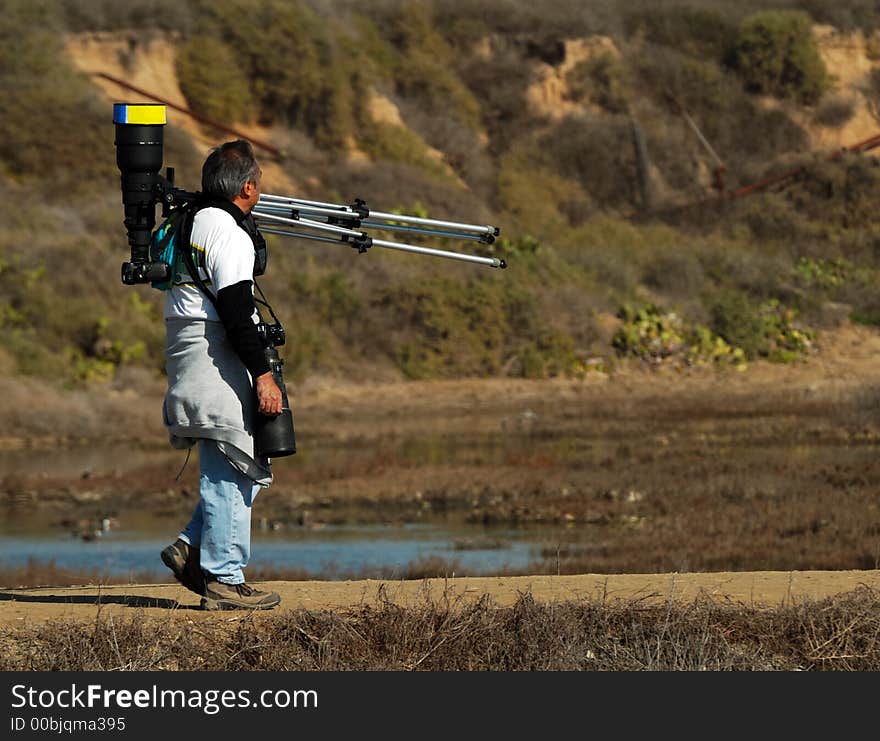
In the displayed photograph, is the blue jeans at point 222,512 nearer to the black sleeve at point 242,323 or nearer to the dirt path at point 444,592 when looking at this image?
the dirt path at point 444,592

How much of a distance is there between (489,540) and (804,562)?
138 inches

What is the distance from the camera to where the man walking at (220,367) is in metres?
7.04

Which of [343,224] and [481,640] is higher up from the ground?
[343,224]

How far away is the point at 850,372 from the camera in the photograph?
3375 cm

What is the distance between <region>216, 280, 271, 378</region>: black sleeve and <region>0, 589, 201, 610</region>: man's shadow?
130 cm

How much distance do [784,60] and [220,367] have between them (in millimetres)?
47701

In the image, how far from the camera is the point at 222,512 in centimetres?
724

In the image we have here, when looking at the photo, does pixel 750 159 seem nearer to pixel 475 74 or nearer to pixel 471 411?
pixel 475 74

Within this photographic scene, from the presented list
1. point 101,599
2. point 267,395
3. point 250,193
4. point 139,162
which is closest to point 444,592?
point 267,395

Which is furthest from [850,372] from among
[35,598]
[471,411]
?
[35,598]

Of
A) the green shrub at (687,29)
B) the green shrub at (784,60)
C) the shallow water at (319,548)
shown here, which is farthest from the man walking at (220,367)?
the green shrub at (687,29)

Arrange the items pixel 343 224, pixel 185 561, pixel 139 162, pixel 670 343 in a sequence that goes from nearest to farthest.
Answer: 1. pixel 139 162
2. pixel 185 561
3. pixel 343 224
4. pixel 670 343

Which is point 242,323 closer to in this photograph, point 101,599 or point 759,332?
point 101,599

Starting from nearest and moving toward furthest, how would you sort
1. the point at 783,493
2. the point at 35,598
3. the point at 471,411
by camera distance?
the point at 35,598, the point at 783,493, the point at 471,411
